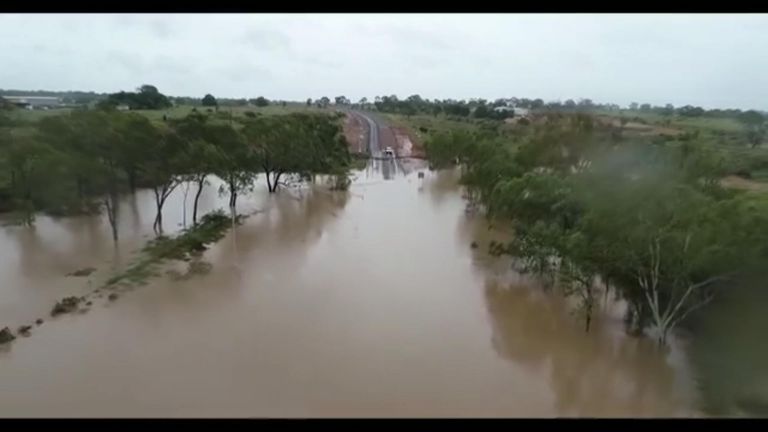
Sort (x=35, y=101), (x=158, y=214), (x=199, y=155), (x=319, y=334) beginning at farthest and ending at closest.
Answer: (x=199, y=155) → (x=158, y=214) → (x=319, y=334) → (x=35, y=101)

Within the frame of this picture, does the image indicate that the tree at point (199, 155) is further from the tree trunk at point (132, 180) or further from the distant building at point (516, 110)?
the distant building at point (516, 110)

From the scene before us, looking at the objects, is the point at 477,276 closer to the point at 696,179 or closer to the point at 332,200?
the point at 696,179

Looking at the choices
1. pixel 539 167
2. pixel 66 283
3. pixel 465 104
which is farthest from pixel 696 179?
pixel 66 283

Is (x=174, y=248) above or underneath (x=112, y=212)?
underneath

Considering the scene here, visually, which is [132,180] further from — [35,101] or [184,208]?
[35,101]

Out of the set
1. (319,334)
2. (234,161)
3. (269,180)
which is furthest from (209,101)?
(269,180)

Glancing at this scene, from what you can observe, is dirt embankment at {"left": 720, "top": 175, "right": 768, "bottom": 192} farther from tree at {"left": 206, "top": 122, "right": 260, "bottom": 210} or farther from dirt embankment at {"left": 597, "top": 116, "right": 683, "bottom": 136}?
tree at {"left": 206, "top": 122, "right": 260, "bottom": 210}
